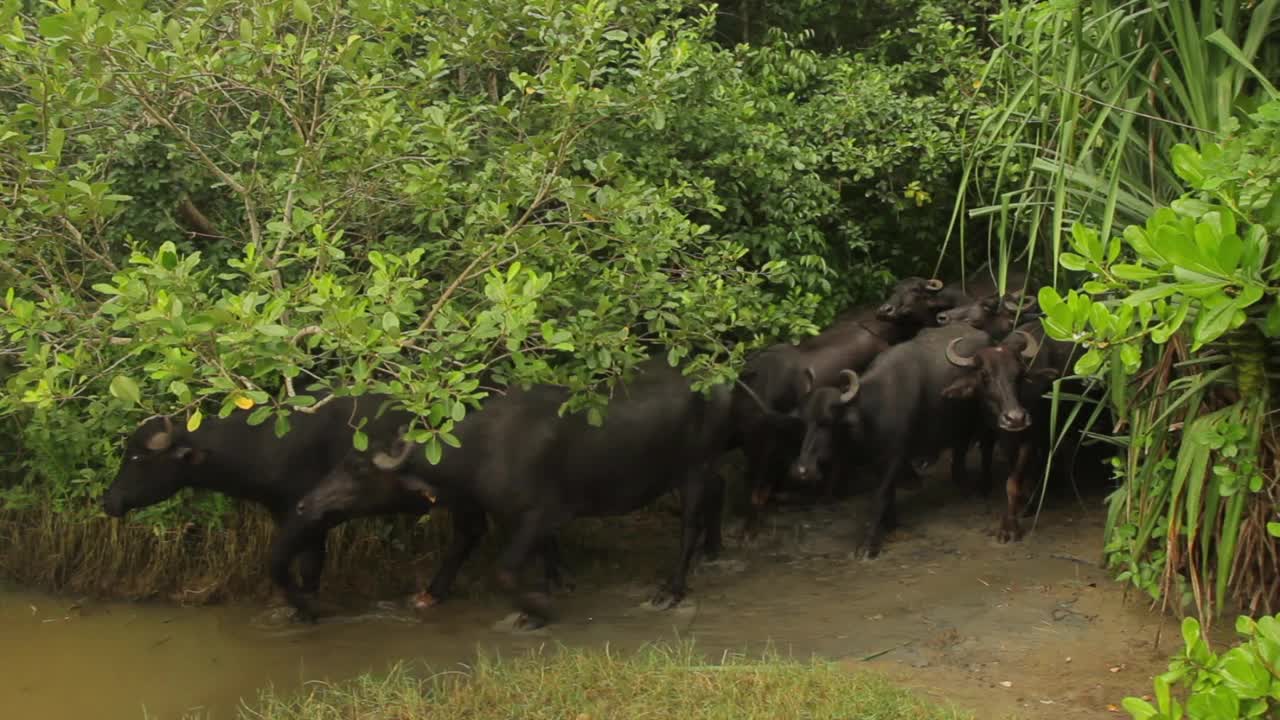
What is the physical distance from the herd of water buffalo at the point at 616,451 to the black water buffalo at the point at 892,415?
0.01m

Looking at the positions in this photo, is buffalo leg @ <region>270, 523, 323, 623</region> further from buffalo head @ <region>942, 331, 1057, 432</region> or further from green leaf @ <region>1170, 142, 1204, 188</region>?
green leaf @ <region>1170, 142, 1204, 188</region>

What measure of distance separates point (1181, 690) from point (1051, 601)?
1270 mm

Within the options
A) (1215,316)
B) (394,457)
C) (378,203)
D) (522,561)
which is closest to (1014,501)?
(522,561)

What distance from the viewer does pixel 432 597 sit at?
6.93 meters

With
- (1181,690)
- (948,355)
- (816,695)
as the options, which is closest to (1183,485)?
(1181,690)

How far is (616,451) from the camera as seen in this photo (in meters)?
6.70

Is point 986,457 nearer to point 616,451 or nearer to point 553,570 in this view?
point 616,451

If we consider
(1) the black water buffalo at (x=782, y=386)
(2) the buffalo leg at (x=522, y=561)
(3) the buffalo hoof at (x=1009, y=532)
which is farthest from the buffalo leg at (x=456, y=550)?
(3) the buffalo hoof at (x=1009, y=532)

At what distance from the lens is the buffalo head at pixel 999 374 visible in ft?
23.8

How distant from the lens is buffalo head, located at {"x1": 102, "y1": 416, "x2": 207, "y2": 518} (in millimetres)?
6633

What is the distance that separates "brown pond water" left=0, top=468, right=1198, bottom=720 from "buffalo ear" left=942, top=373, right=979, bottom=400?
0.83 m

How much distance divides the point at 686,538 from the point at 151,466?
290cm

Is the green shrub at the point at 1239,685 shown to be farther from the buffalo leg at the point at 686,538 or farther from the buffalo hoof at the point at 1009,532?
the buffalo hoof at the point at 1009,532

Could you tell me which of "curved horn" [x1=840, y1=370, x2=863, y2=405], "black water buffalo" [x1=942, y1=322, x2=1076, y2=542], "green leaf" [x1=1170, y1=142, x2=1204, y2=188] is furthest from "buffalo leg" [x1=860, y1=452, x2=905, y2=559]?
"green leaf" [x1=1170, y1=142, x2=1204, y2=188]
